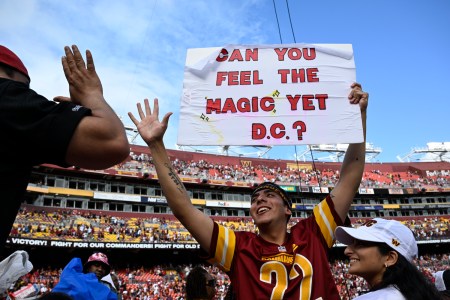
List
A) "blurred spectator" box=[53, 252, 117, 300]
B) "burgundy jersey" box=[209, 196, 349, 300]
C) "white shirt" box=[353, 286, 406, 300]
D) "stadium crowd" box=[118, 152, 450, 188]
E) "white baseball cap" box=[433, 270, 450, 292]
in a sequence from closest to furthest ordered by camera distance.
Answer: "white shirt" box=[353, 286, 406, 300] → "burgundy jersey" box=[209, 196, 349, 300] → "blurred spectator" box=[53, 252, 117, 300] → "white baseball cap" box=[433, 270, 450, 292] → "stadium crowd" box=[118, 152, 450, 188]

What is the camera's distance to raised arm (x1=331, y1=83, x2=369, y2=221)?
293 centimetres

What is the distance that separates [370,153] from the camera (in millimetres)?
60562

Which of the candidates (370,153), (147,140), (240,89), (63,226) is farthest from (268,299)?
(370,153)

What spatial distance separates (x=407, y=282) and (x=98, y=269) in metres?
3.76

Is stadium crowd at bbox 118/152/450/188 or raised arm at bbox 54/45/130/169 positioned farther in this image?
stadium crowd at bbox 118/152/450/188

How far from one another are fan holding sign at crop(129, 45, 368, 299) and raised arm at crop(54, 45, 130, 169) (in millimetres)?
1119

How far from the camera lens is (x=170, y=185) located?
269 cm

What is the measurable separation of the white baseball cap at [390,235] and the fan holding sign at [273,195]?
1.22 feet

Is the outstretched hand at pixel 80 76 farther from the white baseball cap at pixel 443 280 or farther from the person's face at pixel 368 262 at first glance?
the white baseball cap at pixel 443 280

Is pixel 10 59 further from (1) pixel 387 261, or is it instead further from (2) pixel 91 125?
(1) pixel 387 261

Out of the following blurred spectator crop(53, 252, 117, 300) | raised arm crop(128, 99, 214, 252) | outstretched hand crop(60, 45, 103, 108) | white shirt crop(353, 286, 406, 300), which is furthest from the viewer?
blurred spectator crop(53, 252, 117, 300)

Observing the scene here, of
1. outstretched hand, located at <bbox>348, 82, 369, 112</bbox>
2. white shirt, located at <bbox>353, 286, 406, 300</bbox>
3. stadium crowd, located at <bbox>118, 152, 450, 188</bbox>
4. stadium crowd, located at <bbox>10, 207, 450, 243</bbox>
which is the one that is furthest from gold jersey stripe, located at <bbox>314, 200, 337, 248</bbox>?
stadium crowd, located at <bbox>118, 152, 450, 188</bbox>

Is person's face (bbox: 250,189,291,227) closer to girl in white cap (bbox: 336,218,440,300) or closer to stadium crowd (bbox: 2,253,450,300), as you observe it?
girl in white cap (bbox: 336,218,440,300)

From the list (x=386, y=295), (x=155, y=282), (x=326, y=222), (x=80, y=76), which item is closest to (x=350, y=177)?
(x=326, y=222)
